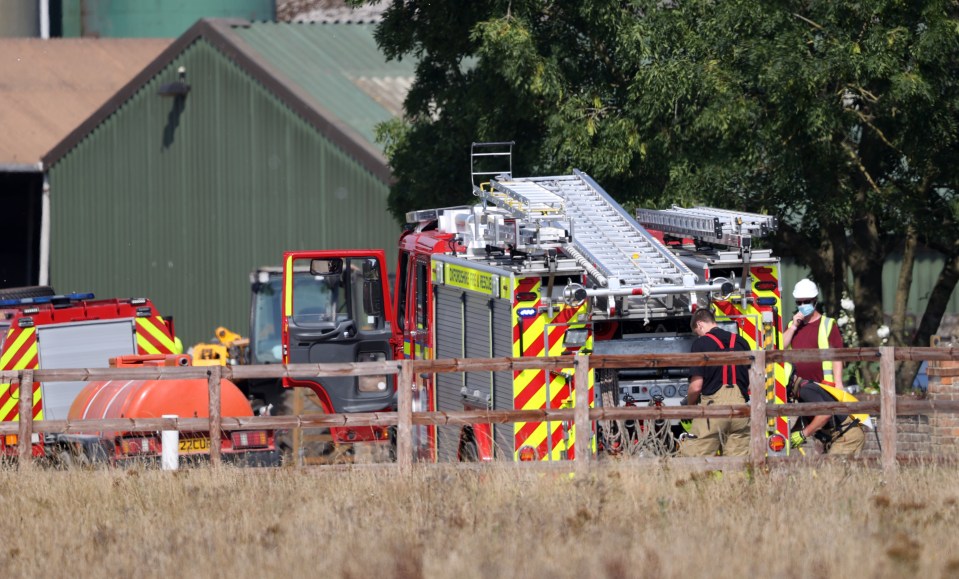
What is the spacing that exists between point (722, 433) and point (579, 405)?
135 centimetres

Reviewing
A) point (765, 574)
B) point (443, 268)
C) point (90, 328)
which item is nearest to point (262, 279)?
point (90, 328)

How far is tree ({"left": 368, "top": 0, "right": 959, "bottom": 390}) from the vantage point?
15945 mm

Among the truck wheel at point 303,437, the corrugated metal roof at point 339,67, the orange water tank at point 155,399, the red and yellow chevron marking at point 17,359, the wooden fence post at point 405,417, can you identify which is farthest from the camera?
the corrugated metal roof at point 339,67

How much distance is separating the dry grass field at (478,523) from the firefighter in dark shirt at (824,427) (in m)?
1.04

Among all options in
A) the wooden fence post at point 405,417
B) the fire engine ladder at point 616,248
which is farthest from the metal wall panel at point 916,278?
the wooden fence post at point 405,417

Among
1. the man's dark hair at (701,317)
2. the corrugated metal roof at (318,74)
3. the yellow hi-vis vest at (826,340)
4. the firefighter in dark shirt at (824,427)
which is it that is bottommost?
the firefighter in dark shirt at (824,427)

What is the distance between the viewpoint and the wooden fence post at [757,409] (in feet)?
36.4

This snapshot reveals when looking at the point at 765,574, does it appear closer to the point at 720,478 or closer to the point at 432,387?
the point at 720,478

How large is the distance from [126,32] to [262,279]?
20.4m

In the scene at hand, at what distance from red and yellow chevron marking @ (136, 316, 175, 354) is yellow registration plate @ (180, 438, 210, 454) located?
392cm

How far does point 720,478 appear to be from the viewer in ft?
34.5

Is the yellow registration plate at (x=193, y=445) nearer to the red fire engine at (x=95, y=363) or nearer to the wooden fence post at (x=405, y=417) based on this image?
the red fire engine at (x=95, y=363)

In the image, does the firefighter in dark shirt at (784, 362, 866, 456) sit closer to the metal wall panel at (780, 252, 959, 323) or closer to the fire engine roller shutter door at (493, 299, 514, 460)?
the fire engine roller shutter door at (493, 299, 514, 460)

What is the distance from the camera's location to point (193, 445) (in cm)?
1409
